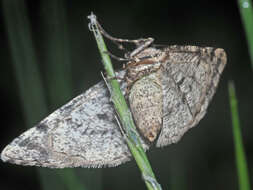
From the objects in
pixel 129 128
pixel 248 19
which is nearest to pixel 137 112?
pixel 129 128

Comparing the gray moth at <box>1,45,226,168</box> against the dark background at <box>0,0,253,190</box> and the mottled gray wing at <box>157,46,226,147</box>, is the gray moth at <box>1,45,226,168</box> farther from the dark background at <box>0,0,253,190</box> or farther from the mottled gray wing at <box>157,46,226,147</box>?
the dark background at <box>0,0,253,190</box>

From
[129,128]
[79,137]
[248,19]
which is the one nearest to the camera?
[129,128]

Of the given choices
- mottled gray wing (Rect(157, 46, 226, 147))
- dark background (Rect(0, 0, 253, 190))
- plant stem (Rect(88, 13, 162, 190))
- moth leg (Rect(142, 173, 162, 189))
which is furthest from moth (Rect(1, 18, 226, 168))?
dark background (Rect(0, 0, 253, 190))

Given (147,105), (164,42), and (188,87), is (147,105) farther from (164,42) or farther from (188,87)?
(164,42)

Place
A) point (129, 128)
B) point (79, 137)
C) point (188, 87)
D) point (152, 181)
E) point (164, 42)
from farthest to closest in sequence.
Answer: point (164, 42) < point (188, 87) < point (79, 137) < point (129, 128) < point (152, 181)

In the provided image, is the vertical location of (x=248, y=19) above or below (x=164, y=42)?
below

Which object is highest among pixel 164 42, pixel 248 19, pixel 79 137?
pixel 164 42

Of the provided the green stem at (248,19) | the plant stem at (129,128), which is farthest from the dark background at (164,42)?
the plant stem at (129,128)

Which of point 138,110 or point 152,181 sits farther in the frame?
point 138,110
